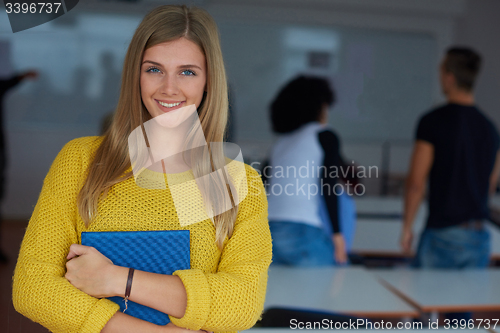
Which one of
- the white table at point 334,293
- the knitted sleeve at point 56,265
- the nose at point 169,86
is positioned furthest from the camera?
the white table at point 334,293

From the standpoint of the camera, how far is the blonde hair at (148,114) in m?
0.89

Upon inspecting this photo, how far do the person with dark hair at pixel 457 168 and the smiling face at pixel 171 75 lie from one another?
1.52 meters

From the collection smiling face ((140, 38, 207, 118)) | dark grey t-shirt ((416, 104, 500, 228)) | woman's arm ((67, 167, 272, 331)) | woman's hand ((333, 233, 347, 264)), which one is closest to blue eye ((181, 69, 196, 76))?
smiling face ((140, 38, 207, 118))

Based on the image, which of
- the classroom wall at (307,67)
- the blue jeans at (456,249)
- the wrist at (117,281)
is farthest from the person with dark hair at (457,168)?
the classroom wall at (307,67)

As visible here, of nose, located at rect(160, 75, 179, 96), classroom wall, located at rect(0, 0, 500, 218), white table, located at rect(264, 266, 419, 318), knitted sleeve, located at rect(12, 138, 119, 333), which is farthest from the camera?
classroom wall, located at rect(0, 0, 500, 218)

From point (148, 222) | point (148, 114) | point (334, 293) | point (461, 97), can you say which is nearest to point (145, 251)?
point (148, 222)

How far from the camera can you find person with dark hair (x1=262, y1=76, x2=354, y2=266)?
196 centimetres

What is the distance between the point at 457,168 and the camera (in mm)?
2076

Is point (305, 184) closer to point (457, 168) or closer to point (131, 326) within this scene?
point (457, 168)

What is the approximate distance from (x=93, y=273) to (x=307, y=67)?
4.75 m

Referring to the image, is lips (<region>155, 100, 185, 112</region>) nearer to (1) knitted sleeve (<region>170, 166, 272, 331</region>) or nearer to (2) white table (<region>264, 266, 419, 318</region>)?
(1) knitted sleeve (<region>170, 166, 272, 331</region>)
